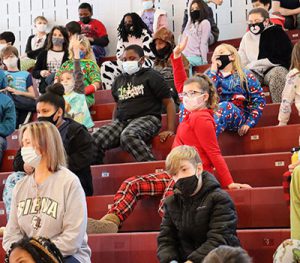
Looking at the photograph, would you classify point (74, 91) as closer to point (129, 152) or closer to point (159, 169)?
point (129, 152)

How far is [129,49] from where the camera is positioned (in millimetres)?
7184

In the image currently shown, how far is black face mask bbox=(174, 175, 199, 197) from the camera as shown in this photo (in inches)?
190

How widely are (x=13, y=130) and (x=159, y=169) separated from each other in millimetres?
1836

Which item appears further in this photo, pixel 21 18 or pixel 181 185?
pixel 21 18

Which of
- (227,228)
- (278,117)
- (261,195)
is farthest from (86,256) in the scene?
(278,117)

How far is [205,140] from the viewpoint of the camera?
5688 mm

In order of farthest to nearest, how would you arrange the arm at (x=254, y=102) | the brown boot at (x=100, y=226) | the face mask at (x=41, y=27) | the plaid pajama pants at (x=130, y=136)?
the face mask at (x=41, y=27) → the plaid pajama pants at (x=130, y=136) → the arm at (x=254, y=102) → the brown boot at (x=100, y=226)

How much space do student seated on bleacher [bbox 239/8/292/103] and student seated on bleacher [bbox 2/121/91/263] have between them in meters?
2.88

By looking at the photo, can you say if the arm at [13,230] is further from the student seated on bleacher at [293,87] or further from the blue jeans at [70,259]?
the student seated on bleacher at [293,87]

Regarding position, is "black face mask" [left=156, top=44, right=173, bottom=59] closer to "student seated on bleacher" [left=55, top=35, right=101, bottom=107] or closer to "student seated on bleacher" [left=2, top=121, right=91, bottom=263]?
"student seated on bleacher" [left=55, top=35, right=101, bottom=107]

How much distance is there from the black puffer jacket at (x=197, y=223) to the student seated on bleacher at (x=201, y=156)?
653 millimetres

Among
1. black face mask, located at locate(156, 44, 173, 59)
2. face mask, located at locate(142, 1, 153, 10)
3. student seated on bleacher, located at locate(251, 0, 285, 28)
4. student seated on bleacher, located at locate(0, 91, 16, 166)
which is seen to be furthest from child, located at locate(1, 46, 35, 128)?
student seated on bleacher, located at locate(251, 0, 285, 28)

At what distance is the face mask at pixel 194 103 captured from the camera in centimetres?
581

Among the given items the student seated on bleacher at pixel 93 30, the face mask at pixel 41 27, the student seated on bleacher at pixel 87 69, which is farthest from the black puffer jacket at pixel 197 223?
the face mask at pixel 41 27
